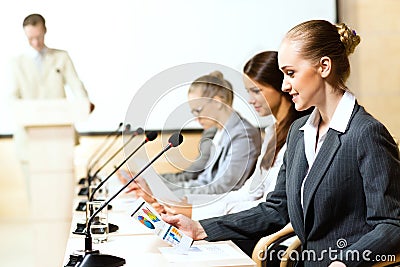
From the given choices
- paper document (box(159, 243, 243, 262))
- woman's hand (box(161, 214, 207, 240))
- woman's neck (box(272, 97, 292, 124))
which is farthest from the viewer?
woman's neck (box(272, 97, 292, 124))

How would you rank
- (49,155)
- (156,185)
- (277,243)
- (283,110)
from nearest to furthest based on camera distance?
(277,243)
(283,110)
(156,185)
(49,155)

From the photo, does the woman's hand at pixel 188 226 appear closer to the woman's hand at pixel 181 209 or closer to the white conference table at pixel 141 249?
the white conference table at pixel 141 249

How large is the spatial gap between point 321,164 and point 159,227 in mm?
534

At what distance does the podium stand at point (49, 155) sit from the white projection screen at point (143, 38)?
12cm

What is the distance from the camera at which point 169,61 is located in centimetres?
571

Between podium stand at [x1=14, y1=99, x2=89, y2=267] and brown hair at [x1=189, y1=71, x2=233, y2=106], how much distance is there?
59.8 inches

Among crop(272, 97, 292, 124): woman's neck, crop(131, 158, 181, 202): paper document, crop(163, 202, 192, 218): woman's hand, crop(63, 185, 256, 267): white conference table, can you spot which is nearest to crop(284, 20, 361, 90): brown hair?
crop(63, 185, 256, 267): white conference table

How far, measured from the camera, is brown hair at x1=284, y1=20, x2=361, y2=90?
6.90 ft

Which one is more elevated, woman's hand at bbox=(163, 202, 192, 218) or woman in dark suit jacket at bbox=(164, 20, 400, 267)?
woman in dark suit jacket at bbox=(164, 20, 400, 267)

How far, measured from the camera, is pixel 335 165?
2.06m

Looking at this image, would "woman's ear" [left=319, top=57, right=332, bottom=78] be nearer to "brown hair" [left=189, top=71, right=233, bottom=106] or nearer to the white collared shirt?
the white collared shirt

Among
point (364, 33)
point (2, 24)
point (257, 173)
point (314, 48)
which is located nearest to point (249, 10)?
point (364, 33)

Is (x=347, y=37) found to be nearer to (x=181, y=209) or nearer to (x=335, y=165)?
(x=335, y=165)

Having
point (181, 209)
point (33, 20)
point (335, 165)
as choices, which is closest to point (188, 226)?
point (335, 165)
